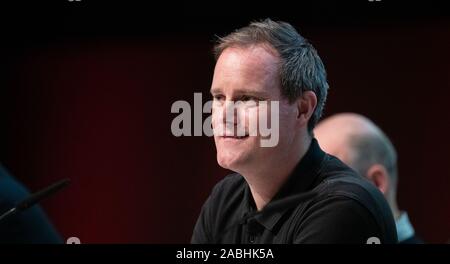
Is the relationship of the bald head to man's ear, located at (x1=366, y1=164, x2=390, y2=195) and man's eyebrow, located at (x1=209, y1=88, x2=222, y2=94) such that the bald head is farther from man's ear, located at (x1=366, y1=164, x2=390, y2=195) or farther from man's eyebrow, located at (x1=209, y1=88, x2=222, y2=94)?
man's eyebrow, located at (x1=209, y1=88, x2=222, y2=94)

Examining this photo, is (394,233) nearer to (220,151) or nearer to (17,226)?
(220,151)

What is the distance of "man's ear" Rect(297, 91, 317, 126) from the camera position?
1876mm

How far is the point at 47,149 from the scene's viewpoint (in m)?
2.17

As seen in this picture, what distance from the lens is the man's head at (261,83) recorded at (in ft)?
5.90

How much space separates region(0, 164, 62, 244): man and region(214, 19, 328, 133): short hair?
0.78 m

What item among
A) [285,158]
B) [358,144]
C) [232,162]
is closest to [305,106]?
[285,158]

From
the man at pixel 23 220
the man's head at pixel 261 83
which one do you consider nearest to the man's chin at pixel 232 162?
the man's head at pixel 261 83

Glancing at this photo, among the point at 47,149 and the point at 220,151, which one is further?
the point at 47,149

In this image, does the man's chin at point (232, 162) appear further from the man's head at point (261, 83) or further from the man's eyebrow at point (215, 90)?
the man's eyebrow at point (215, 90)

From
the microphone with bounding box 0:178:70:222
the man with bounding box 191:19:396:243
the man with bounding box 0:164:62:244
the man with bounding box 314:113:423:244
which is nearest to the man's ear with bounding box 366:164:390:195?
the man with bounding box 314:113:423:244

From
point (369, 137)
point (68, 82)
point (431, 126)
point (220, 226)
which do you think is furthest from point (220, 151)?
point (369, 137)

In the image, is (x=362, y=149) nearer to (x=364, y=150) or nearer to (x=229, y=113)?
(x=364, y=150)

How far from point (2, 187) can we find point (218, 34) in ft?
2.73

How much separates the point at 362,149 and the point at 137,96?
960 millimetres
